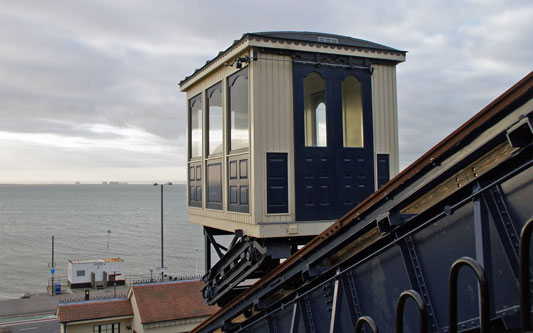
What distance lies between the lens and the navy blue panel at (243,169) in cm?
917

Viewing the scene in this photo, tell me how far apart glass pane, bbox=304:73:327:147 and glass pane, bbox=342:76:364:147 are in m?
0.53

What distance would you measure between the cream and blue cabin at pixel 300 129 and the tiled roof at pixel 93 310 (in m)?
20.3

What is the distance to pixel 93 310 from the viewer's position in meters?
27.8

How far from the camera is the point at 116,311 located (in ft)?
93.8

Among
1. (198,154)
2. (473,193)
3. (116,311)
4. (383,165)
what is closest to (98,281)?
(116,311)

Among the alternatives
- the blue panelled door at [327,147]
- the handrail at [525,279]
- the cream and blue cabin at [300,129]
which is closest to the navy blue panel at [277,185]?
the cream and blue cabin at [300,129]

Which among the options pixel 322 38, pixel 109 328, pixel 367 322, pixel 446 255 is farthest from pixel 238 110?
pixel 109 328

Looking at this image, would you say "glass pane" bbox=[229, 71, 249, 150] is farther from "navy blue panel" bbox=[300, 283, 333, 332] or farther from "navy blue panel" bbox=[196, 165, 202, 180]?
"navy blue panel" bbox=[300, 283, 333, 332]

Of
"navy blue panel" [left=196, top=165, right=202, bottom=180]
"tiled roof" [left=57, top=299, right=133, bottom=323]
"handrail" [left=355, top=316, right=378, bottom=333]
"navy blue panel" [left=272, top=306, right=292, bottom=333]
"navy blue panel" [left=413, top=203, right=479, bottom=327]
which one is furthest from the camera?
"tiled roof" [left=57, top=299, right=133, bottom=323]

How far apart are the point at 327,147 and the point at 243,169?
5.61 ft

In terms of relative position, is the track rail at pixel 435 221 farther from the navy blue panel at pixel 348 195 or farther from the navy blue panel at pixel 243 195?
the navy blue panel at pixel 348 195

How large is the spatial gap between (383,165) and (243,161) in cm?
299

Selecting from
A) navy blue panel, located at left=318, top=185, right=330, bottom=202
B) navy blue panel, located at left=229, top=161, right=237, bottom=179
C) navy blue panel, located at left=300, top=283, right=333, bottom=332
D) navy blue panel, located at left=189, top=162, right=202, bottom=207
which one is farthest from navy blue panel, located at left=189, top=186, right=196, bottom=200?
navy blue panel, located at left=300, top=283, right=333, bottom=332

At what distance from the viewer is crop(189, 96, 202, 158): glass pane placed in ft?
39.0
